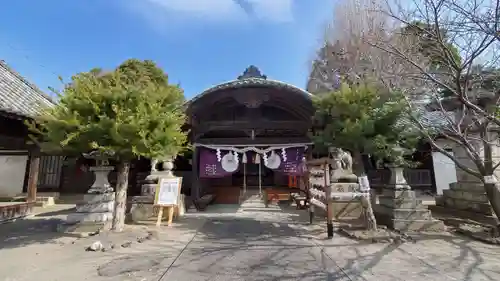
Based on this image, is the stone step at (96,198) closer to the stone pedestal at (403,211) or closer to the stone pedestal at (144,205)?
the stone pedestal at (144,205)

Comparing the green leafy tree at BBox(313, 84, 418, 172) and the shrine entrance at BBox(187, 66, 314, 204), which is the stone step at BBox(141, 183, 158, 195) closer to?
the shrine entrance at BBox(187, 66, 314, 204)

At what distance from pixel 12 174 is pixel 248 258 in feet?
55.2

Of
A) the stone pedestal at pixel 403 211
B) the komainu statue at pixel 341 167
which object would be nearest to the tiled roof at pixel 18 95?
the komainu statue at pixel 341 167

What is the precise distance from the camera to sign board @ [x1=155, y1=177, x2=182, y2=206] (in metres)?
8.52

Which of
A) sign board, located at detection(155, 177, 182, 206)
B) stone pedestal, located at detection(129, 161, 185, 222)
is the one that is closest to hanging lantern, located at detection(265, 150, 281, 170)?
stone pedestal, located at detection(129, 161, 185, 222)

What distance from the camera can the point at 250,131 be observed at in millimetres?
12469

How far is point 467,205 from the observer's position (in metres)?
9.47

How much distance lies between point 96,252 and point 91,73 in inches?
174

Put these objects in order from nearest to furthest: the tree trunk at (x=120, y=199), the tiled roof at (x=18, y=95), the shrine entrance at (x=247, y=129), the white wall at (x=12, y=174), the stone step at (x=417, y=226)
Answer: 1. the tree trunk at (x=120, y=199)
2. the stone step at (x=417, y=226)
3. the tiled roof at (x=18, y=95)
4. the shrine entrance at (x=247, y=129)
5. the white wall at (x=12, y=174)

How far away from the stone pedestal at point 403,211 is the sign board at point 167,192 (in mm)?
6563

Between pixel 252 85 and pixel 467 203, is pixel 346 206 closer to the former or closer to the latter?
pixel 467 203

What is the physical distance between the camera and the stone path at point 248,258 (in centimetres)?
434

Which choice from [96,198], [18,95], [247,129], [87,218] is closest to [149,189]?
[96,198]

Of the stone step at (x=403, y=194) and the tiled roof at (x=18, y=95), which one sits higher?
the tiled roof at (x=18, y=95)
